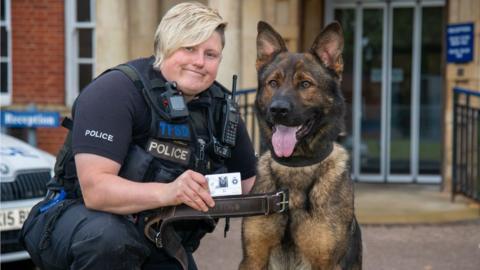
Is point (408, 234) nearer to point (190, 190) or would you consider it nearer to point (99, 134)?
point (190, 190)

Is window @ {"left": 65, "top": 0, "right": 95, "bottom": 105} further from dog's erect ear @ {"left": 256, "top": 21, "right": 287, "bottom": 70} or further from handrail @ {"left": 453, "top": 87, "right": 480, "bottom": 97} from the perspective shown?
dog's erect ear @ {"left": 256, "top": 21, "right": 287, "bottom": 70}

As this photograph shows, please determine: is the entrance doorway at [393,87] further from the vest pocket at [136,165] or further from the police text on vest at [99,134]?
the police text on vest at [99,134]

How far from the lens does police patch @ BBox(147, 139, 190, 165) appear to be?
338 cm

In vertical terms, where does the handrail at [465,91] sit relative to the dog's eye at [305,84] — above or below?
below

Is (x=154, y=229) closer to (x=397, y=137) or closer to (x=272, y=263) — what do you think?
(x=272, y=263)

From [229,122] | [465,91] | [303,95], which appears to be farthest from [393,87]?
[303,95]

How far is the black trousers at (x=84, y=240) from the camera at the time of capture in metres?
3.25

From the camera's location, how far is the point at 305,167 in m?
3.55

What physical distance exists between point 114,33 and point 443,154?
14.1 feet

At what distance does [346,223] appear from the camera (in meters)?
3.43

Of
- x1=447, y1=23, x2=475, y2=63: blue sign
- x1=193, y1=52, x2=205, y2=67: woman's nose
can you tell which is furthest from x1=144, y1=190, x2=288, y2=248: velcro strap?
x1=447, y1=23, x2=475, y2=63: blue sign

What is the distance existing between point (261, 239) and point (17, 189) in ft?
8.85

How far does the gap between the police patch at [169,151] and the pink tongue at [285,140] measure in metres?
0.43

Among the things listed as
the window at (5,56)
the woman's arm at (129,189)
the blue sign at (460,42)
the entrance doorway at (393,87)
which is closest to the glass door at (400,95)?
the entrance doorway at (393,87)
